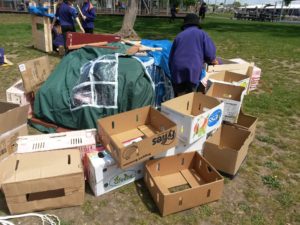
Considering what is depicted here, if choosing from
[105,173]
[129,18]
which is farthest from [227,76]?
[129,18]

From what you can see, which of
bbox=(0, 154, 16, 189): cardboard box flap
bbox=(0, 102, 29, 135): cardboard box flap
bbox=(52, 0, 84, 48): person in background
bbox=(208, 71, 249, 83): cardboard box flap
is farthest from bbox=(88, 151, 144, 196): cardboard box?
bbox=(52, 0, 84, 48): person in background

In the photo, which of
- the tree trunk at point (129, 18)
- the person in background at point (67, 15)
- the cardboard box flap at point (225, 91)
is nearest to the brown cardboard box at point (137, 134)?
the cardboard box flap at point (225, 91)

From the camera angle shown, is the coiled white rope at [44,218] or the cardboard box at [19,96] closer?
the coiled white rope at [44,218]

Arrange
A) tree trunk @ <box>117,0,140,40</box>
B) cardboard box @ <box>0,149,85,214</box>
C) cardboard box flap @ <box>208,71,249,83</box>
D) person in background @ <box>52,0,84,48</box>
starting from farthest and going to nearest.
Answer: tree trunk @ <box>117,0,140,40</box>
person in background @ <box>52,0,84,48</box>
cardboard box flap @ <box>208,71,249,83</box>
cardboard box @ <box>0,149,85,214</box>

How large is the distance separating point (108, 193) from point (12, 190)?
3.15ft

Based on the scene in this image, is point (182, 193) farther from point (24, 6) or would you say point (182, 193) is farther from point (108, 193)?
point (24, 6)

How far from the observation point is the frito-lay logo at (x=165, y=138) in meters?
2.84

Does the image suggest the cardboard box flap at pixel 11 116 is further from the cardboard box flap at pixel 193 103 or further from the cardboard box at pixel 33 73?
the cardboard box flap at pixel 193 103

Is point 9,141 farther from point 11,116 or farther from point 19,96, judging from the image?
point 19,96

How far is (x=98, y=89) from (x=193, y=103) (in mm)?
1379

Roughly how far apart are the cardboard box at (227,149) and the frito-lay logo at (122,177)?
96 centimetres

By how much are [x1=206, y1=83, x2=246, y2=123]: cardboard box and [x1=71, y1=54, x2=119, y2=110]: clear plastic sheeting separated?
1460mm

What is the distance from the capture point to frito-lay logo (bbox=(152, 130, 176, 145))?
2840mm

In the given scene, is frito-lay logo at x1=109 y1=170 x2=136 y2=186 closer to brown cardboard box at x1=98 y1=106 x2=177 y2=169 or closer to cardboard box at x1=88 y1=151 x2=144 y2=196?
cardboard box at x1=88 y1=151 x2=144 y2=196
